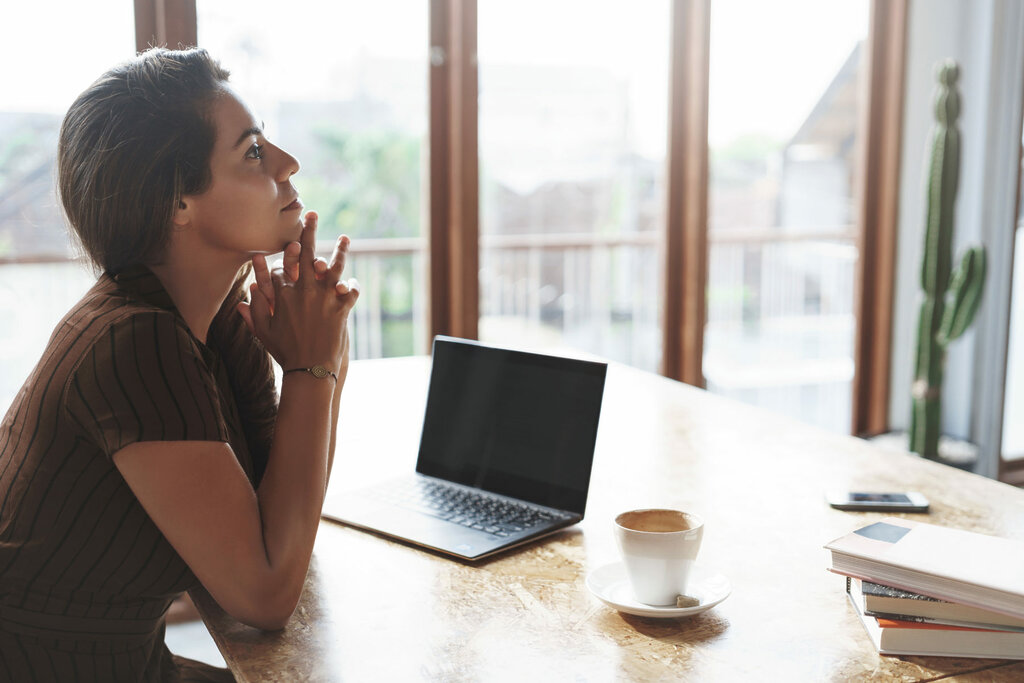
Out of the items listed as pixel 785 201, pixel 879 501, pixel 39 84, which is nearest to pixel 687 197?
pixel 785 201

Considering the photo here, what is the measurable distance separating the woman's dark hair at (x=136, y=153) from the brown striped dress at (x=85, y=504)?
9 cm

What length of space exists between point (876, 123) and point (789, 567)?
286 cm

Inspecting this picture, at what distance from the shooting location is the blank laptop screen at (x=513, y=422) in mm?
1242

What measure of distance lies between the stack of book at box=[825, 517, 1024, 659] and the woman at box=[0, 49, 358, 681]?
57 centimetres

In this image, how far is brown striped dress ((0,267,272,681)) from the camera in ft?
3.24

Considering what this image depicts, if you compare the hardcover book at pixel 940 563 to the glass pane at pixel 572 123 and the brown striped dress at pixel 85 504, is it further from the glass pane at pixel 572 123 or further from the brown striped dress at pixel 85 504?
the glass pane at pixel 572 123

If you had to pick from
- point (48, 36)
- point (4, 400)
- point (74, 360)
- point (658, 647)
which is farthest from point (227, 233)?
point (4, 400)

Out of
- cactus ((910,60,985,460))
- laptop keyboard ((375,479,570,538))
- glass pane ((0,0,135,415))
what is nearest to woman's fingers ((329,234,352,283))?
laptop keyboard ((375,479,570,538))

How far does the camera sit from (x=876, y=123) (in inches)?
140

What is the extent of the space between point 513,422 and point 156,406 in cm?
50

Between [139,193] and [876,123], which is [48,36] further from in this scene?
[876,123]

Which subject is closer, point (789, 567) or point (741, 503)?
point (789, 567)

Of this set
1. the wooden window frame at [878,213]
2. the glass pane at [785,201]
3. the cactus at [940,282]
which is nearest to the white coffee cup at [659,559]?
the cactus at [940,282]

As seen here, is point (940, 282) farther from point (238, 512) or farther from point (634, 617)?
point (238, 512)
